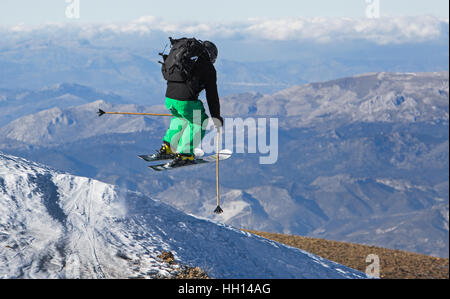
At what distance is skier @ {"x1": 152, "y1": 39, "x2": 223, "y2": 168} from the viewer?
1445cm

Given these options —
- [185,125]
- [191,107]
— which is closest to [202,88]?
[191,107]

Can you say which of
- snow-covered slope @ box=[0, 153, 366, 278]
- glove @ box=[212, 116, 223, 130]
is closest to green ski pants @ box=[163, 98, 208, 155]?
glove @ box=[212, 116, 223, 130]

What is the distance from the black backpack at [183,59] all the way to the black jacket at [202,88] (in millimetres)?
105

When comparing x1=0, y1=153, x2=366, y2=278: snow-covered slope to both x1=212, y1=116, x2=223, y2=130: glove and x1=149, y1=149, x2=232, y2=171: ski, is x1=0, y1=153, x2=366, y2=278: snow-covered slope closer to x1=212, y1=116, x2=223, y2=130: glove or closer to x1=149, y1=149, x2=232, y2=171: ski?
x1=149, y1=149, x2=232, y2=171: ski

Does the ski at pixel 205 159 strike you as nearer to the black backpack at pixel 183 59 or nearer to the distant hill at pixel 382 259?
the black backpack at pixel 183 59

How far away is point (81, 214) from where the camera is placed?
19.3m

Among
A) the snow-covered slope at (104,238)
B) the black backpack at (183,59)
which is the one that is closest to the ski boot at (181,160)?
the black backpack at (183,59)

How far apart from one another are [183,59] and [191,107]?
1.40m

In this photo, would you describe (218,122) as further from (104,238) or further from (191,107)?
(104,238)

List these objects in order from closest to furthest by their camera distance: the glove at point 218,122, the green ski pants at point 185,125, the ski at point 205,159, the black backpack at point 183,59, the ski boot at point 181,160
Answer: the black backpack at point 183,59 → the glove at point 218,122 → the green ski pants at point 185,125 → the ski at point 205,159 → the ski boot at point 181,160

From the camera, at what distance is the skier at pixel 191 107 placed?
14.4m

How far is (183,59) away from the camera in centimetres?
1427
